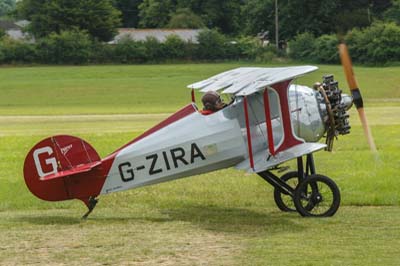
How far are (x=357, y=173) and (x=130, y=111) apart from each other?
912 inches

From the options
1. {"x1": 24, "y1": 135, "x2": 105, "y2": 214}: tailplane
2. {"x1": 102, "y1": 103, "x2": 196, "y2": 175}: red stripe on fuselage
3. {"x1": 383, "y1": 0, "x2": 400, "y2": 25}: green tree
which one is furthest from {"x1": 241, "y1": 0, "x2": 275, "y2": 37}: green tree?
{"x1": 24, "y1": 135, "x2": 105, "y2": 214}: tailplane

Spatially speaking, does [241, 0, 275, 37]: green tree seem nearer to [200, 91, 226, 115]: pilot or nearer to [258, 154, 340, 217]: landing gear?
[258, 154, 340, 217]: landing gear

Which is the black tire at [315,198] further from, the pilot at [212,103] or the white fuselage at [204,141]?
the pilot at [212,103]

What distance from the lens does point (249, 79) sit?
42.0 ft

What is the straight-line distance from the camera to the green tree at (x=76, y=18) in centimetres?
10429

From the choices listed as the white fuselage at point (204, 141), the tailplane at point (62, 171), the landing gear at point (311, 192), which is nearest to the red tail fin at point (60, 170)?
Result: the tailplane at point (62, 171)

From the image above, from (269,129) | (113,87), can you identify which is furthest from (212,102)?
(113,87)

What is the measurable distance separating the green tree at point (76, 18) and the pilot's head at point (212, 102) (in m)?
90.9

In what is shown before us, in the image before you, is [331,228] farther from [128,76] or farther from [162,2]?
[162,2]

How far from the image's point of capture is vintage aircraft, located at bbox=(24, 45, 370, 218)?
40.4 feet

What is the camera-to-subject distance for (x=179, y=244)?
34.7 feet

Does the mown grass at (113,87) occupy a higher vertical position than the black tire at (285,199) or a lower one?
lower

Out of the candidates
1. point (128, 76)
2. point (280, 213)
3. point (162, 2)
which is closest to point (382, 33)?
point (128, 76)

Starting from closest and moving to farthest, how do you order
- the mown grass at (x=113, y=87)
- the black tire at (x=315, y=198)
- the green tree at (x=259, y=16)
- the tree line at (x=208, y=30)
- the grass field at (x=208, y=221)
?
1. the grass field at (x=208, y=221)
2. the black tire at (x=315, y=198)
3. the mown grass at (x=113, y=87)
4. the tree line at (x=208, y=30)
5. the green tree at (x=259, y=16)
